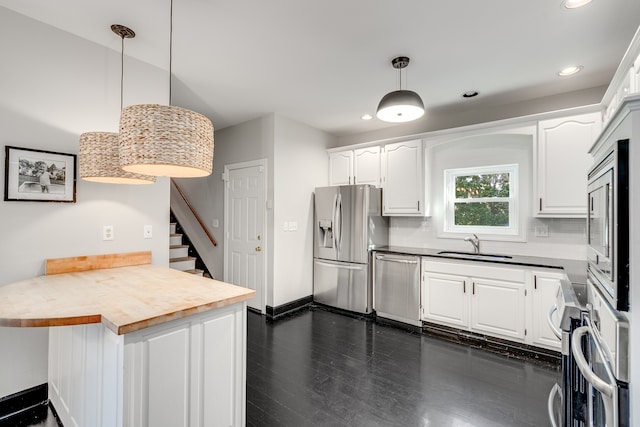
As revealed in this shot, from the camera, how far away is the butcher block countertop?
1312mm

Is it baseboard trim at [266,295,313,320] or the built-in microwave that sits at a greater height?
the built-in microwave

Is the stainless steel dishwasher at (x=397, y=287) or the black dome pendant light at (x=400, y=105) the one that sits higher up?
the black dome pendant light at (x=400, y=105)

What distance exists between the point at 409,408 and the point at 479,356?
1.20 metres

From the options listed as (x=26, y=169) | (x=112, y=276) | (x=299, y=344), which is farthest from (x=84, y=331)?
(x=299, y=344)

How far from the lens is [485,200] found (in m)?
3.76

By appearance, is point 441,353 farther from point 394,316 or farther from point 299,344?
point 299,344

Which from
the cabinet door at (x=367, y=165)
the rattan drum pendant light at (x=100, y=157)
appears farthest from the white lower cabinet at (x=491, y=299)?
the rattan drum pendant light at (x=100, y=157)

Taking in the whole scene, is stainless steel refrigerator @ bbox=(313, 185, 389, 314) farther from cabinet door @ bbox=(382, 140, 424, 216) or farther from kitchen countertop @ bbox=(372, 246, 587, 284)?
kitchen countertop @ bbox=(372, 246, 587, 284)

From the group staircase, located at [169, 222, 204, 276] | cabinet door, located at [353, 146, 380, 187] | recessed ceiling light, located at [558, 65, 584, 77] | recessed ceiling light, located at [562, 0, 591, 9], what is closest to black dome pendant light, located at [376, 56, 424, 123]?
recessed ceiling light, located at [562, 0, 591, 9]

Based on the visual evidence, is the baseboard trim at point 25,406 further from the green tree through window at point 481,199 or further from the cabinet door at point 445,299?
the green tree through window at point 481,199

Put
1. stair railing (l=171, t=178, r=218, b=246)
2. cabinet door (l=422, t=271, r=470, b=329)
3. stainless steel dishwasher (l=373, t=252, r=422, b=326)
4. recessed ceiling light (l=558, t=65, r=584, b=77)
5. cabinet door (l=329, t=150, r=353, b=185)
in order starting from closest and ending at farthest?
recessed ceiling light (l=558, t=65, r=584, b=77) < cabinet door (l=422, t=271, r=470, b=329) < stainless steel dishwasher (l=373, t=252, r=422, b=326) < cabinet door (l=329, t=150, r=353, b=185) < stair railing (l=171, t=178, r=218, b=246)

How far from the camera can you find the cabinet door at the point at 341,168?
4488 millimetres

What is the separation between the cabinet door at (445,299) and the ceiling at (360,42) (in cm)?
210

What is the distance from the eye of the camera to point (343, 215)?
409 centimetres
